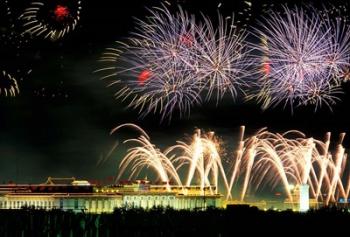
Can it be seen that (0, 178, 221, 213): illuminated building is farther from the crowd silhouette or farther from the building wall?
the crowd silhouette

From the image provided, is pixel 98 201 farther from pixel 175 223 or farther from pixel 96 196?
pixel 175 223

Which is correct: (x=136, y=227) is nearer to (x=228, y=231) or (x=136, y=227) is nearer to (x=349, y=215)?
(x=228, y=231)

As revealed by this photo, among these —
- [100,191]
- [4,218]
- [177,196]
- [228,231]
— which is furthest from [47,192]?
[228,231]

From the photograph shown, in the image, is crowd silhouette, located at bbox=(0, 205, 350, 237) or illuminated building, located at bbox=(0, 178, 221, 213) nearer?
crowd silhouette, located at bbox=(0, 205, 350, 237)

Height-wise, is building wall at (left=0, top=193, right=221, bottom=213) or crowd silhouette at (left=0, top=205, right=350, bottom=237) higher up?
building wall at (left=0, top=193, right=221, bottom=213)

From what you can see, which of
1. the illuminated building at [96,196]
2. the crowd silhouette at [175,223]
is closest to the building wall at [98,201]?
the illuminated building at [96,196]

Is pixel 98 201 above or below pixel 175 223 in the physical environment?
above

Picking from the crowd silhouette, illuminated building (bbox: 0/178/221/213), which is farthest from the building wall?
the crowd silhouette

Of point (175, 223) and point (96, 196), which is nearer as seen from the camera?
point (175, 223)

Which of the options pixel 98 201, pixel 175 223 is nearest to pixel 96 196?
pixel 98 201
